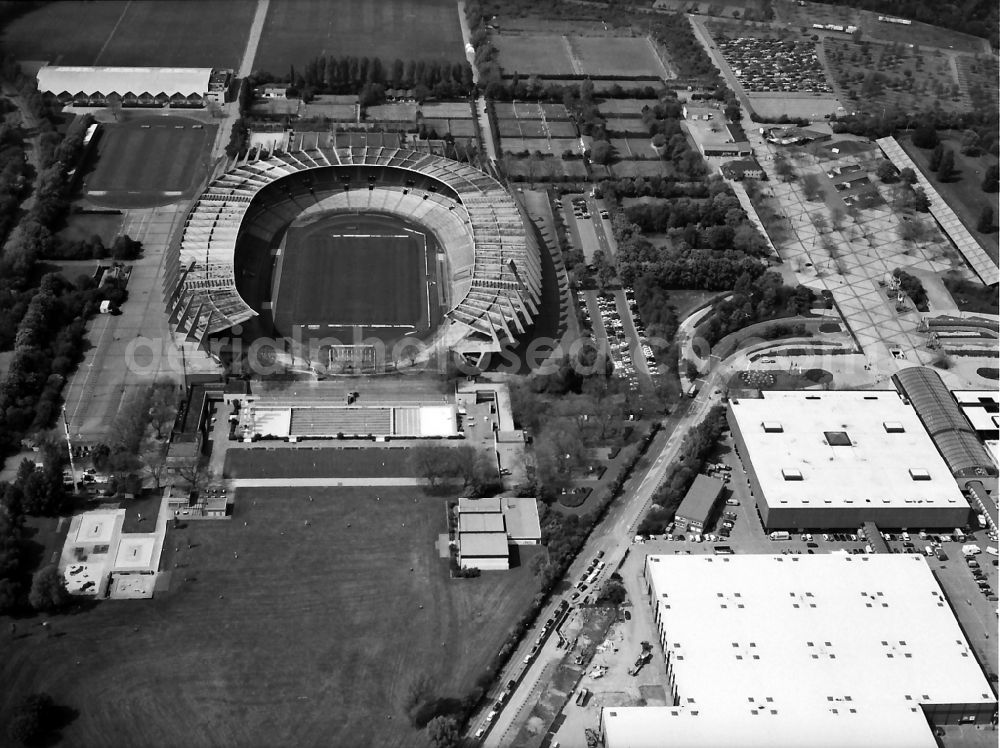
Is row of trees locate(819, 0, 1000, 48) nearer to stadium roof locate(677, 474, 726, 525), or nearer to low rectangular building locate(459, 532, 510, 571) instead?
stadium roof locate(677, 474, 726, 525)

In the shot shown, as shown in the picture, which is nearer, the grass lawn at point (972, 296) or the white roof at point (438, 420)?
the white roof at point (438, 420)

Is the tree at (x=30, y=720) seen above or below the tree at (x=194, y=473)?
below

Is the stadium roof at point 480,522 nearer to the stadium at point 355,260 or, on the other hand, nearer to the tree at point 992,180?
the stadium at point 355,260

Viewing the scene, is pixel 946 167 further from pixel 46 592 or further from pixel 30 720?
pixel 30 720

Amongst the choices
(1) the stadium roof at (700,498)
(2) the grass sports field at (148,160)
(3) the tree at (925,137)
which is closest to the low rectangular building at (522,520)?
(1) the stadium roof at (700,498)

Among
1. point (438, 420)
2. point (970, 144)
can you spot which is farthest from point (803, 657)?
point (970, 144)

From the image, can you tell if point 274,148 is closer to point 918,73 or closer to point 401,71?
point 401,71
